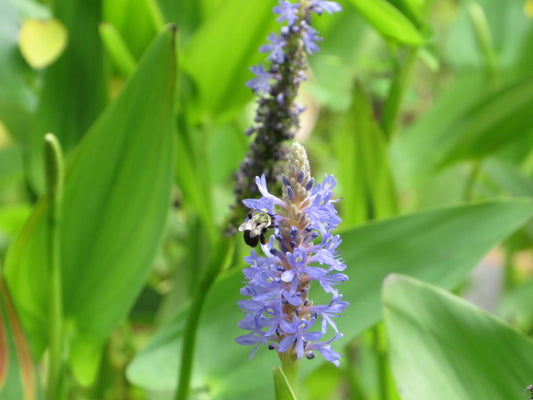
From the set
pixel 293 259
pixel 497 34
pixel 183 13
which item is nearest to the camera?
pixel 293 259

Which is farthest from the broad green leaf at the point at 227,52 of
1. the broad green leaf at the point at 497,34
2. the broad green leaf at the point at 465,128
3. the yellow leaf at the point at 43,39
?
the broad green leaf at the point at 497,34

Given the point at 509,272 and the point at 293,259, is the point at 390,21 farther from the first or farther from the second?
the point at 509,272

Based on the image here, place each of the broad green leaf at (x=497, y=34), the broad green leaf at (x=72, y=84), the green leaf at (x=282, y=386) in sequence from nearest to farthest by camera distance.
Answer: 1. the green leaf at (x=282, y=386)
2. the broad green leaf at (x=72, y=84)
3. the broad green leaf at (x=497, y=34)

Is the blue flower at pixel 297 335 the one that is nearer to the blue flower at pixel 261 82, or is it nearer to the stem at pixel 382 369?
the blue flower at pixel 261 82

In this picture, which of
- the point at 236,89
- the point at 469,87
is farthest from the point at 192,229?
the point at 469,87

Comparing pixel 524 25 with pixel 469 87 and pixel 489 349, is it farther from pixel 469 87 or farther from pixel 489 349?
pixel 489 349

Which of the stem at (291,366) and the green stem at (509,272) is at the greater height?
the green stem at (509,272)

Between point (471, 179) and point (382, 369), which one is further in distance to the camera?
point (471, 179)

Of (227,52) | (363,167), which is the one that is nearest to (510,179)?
(363,167)

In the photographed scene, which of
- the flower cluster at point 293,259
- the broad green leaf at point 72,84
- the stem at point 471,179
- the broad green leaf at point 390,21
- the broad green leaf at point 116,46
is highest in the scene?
the broad green leaf at point 72,84
